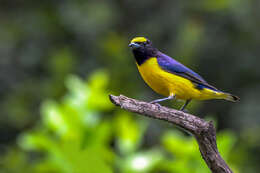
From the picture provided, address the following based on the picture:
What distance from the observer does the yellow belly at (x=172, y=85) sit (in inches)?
204

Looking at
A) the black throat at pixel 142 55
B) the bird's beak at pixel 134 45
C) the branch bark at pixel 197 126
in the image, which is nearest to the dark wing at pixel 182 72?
the black throat at pixel 142 55

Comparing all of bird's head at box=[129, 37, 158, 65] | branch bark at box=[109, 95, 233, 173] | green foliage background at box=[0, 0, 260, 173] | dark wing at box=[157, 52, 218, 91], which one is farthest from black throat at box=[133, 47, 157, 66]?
green foliage background at box=[0, 0, 260, 173]

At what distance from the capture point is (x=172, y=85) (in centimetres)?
517

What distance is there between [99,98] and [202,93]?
124cm

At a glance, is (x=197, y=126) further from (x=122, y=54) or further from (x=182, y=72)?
(x=122, y=54)

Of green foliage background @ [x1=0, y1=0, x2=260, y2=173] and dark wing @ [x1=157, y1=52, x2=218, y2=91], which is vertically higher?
dark wing @ [x1=157, y1=52, x2=218, y2=91]

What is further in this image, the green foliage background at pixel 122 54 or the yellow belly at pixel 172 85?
the green foliage background at pixel 122 54

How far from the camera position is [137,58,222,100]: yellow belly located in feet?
17.0

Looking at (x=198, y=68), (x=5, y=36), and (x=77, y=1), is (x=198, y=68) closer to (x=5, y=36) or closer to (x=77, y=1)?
(x=77, y=1)

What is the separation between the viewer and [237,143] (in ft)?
29.6

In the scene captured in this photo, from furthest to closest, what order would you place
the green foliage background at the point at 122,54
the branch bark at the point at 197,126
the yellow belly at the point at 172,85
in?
the green foliage background at the point at 122,54, the yellow belly at the point at 172,85, the branch bark at the point at 197,126

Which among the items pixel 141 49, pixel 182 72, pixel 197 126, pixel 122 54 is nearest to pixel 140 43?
pixel 141 49

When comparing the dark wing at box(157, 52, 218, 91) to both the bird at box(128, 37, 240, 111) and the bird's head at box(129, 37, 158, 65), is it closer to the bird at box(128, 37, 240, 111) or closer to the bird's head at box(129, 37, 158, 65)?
the bird at box(128, 37, 240, 111)

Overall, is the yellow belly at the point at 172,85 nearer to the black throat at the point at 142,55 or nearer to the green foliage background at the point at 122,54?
the black throat at the point at 142,55
